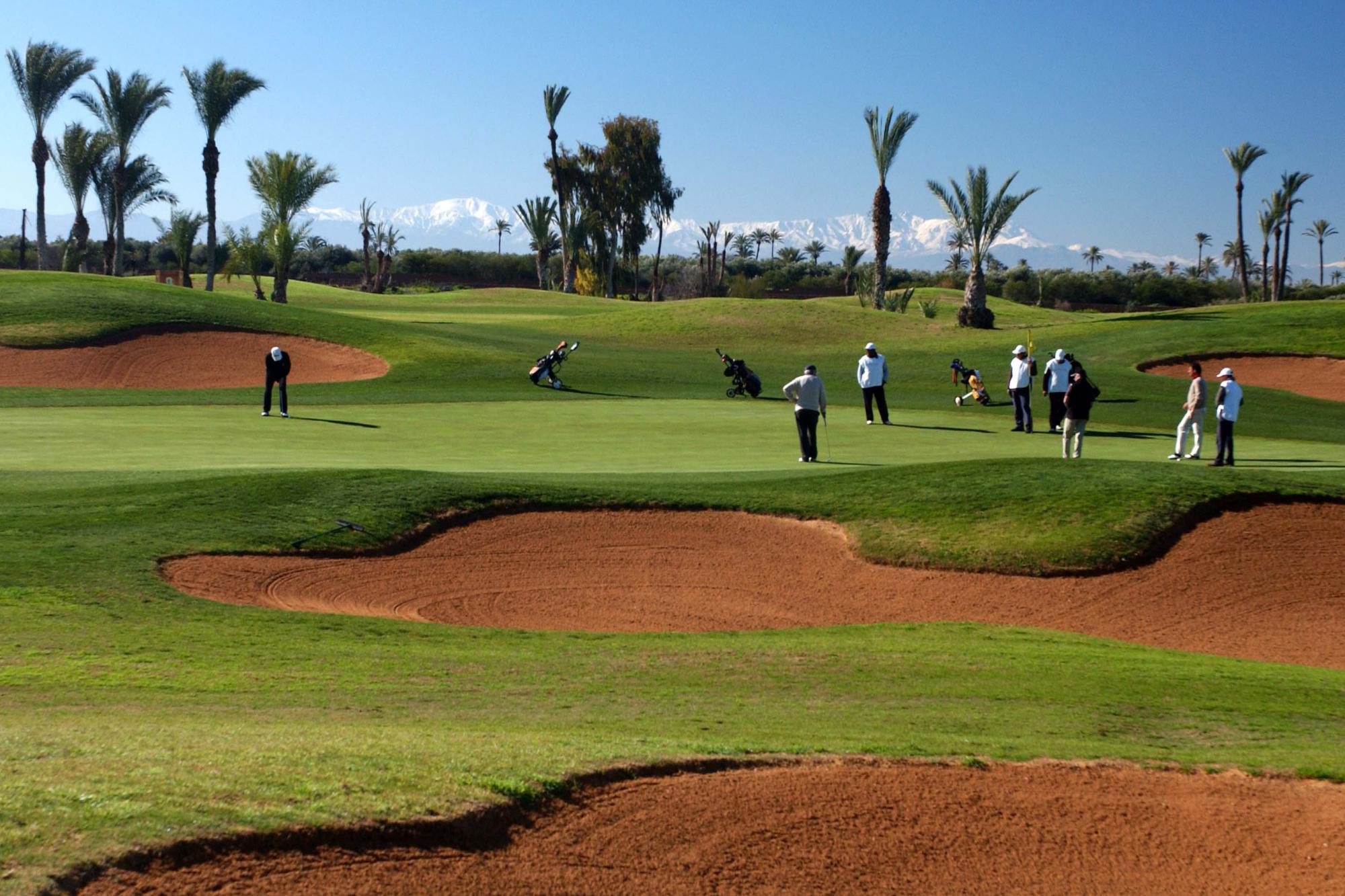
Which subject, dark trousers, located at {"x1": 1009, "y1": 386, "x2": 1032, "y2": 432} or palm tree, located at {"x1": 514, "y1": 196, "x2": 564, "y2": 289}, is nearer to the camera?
dark trousers, located at {"x1": 1009, "y1": 386, "x2": 1032, "y2": 432}

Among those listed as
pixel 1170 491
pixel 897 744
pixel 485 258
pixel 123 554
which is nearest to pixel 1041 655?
pixel 897 744

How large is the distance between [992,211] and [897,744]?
5395 centimetres

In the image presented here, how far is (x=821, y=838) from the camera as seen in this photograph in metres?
6.32

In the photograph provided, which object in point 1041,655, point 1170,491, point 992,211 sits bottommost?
point 1041,655

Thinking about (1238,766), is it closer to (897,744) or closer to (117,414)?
(897,744)

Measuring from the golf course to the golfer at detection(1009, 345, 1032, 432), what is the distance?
2.44 ft

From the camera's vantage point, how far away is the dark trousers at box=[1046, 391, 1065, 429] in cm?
2856

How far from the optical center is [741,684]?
985 cm

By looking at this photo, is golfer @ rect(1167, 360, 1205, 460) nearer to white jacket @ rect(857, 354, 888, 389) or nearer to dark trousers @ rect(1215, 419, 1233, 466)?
dark trousers @ rect(1215, 419, 1233, 466)

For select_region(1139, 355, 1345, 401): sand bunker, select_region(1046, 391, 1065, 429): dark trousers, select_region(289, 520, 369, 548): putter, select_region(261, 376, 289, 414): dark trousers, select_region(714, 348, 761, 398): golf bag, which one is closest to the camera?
select_region(289, 520, 369, 548): putter

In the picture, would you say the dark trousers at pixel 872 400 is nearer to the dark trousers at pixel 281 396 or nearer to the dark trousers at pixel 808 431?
the dark trousers at pixel 808 431

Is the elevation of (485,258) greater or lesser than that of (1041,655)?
greater

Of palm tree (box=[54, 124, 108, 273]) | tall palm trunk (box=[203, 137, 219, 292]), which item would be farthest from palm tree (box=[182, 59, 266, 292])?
palm tree (box=[54, 124, 108, 273])

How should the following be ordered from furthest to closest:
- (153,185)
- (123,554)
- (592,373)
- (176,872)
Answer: (153,185), (592,373), (123,554), (176,872)
